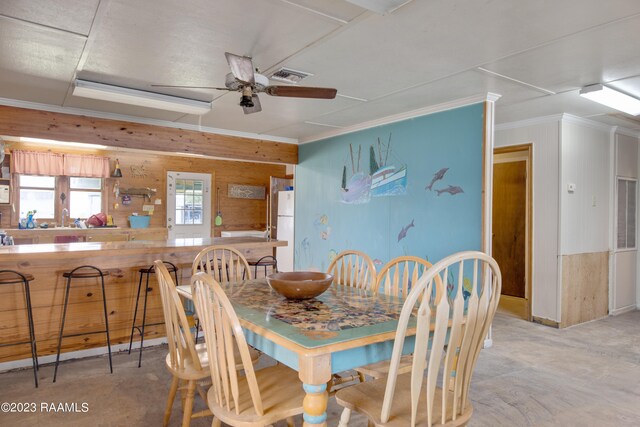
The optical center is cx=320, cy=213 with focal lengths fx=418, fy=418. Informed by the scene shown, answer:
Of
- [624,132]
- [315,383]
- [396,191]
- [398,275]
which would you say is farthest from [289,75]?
[624,132]

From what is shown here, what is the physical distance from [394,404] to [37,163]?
6.65m

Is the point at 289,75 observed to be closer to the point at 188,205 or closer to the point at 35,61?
the point at 35,61

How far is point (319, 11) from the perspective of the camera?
2.15 m

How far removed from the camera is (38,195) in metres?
6.42

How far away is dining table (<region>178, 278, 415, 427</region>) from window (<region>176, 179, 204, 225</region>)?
18.6 ft

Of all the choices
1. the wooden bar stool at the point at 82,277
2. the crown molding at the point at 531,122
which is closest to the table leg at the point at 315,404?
the wooden bar stool at the point at 82,277

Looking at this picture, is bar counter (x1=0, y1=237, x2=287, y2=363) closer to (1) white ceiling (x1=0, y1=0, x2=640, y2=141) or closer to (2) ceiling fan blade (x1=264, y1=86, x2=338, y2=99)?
(1) white ceiling (x1=0, y1=0, x2=640, y2=141)

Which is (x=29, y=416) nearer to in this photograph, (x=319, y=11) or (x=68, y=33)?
(x=68, y=33)

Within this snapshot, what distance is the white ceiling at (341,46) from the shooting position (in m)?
2.15

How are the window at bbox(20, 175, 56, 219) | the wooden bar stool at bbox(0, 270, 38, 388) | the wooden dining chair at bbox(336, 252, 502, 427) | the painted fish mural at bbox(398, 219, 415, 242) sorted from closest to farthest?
1. the wooden dining chair at bbox(336, 252, 502, 427)
2. the wooden bar stool at bbox(0, 270, 38, 388)
3. the painted fish mural at bbox(398, 219, 415, 242)
4. the window at bbox(20, 175, 56, 219)

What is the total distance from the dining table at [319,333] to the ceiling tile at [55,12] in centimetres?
167

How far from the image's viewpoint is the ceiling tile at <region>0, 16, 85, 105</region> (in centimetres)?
245

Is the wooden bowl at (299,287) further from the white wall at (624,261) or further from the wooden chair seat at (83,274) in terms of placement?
the white wall at (624,261)

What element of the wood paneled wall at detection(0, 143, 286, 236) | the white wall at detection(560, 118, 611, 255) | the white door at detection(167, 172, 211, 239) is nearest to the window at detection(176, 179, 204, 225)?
the white door at detection(167, 172, 211, 239)
